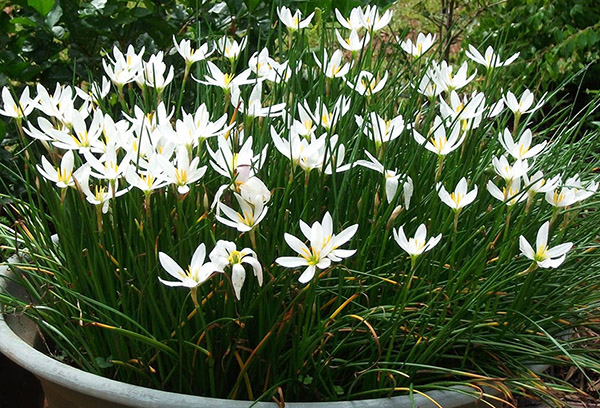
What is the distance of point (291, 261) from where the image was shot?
3.64 feet

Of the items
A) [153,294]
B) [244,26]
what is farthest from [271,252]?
[244,26]

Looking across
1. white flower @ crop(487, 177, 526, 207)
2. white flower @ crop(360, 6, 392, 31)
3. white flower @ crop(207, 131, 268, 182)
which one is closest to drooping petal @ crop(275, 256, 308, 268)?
white flower @ crop(207, 131, 268, 182)

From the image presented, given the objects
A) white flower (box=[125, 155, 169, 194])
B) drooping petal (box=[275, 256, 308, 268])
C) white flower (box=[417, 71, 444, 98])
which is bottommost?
white flower (box=[417, 71, 444, 98])

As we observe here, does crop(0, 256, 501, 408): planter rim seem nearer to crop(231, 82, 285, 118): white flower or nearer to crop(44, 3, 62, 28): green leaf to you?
crop(231, 82, 285, 118): white flower

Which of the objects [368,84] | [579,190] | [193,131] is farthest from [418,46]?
[193,131]

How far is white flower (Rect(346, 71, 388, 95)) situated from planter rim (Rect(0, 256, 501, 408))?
0.57 meters

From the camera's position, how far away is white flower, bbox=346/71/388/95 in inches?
60.6

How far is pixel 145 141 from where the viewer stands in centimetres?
132

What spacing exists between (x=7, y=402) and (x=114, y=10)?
3.56ft

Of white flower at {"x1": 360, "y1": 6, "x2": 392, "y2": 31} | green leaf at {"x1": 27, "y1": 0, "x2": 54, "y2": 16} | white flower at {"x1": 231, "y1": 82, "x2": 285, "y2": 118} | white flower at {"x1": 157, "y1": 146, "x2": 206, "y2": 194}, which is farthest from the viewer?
green leaf at {"x1": 27, "y1": 0, "x2": 54, "y2": 16}

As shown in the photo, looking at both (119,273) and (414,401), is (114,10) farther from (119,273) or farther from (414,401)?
(414,401)

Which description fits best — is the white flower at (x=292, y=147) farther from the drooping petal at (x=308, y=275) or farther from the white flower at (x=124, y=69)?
the white flower at (x=124, y=69)

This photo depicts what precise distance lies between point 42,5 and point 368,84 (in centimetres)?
110

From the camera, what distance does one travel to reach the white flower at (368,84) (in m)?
1.54
